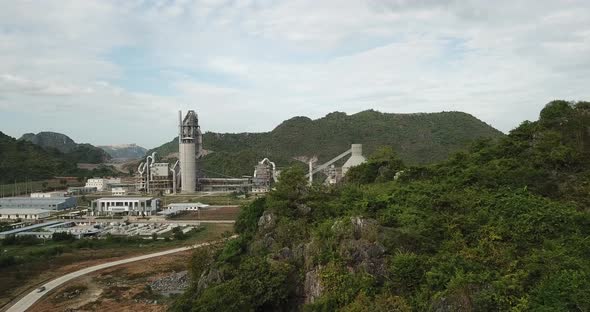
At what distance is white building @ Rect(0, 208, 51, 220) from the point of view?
184 ft

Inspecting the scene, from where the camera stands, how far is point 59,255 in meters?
35.8

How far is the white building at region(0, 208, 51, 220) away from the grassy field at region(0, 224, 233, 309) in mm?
18860

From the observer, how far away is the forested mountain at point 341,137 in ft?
337

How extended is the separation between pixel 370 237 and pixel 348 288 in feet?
6.94

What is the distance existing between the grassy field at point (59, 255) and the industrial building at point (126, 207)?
58.1ft

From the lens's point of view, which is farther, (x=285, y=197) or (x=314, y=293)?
(x=285, y=197)

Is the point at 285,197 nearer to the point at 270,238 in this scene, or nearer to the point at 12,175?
the point at 270,238

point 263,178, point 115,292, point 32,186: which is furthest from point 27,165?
point 115,292

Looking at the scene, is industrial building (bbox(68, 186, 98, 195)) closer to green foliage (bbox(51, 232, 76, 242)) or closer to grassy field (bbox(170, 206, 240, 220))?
grassy field (bbox(170, 206, 240, 220))

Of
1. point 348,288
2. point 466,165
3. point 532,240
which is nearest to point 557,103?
point 466,165

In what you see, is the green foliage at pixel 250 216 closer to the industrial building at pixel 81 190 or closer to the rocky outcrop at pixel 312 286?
the rocky outcrop at pixel 312 286

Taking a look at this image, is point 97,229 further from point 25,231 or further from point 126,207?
point 126,207

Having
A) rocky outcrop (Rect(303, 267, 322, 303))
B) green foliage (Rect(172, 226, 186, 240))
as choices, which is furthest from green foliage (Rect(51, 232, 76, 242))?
rocky outcrop (Rect(303, 267, 322, 303))

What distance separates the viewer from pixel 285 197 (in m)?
19.9
